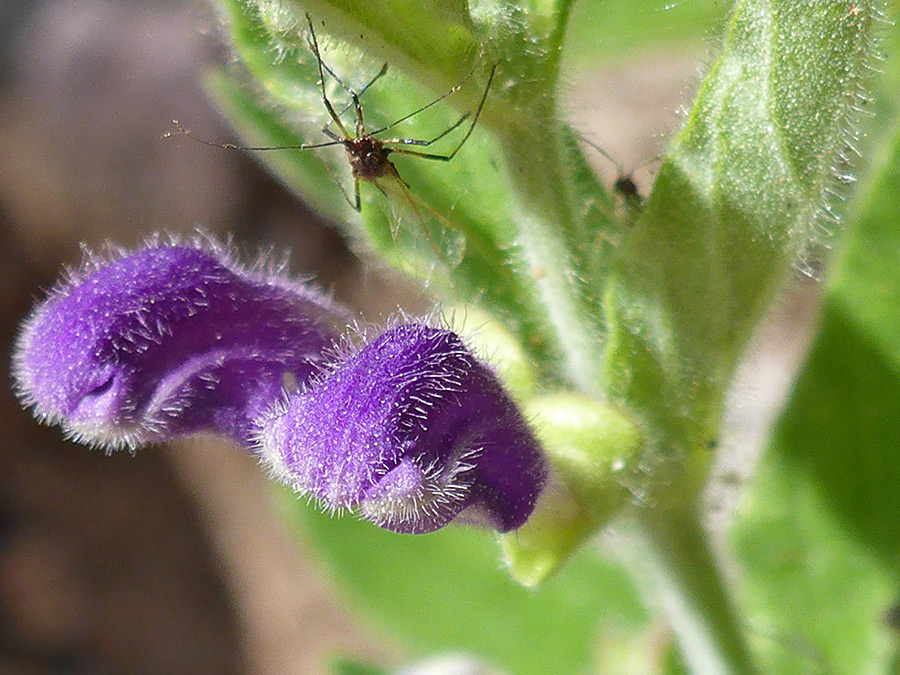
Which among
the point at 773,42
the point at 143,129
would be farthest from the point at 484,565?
the point at 143,129

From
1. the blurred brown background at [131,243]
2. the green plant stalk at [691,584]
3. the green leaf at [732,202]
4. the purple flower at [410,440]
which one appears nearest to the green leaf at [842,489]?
the green plant stalk at [691,584]

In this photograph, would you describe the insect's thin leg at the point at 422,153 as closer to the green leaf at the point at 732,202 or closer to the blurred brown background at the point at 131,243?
the green leaf at the point at 732,202

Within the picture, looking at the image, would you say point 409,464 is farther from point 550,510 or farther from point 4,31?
point 4,31

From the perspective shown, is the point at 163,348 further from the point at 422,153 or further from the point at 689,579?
the point at 689,579

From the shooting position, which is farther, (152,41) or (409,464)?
(152,41)

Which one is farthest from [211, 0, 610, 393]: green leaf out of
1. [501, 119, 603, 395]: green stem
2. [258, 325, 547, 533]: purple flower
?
[258, 325, 547, 533]: purple flower

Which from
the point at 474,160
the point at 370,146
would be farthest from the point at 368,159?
the point at 474,160
